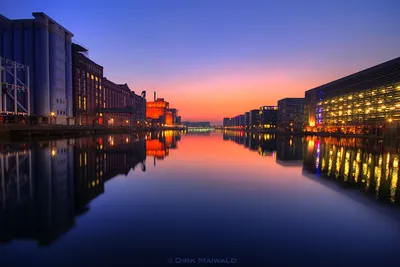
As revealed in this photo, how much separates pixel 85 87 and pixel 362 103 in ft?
465

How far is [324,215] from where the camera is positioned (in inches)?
427

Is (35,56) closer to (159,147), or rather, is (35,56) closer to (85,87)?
(85,87)

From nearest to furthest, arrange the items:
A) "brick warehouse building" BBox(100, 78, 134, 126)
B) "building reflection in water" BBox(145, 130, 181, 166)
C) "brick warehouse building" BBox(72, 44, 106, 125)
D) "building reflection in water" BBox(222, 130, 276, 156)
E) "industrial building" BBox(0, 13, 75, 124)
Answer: "building reflection in water" BBox(145, 130, 181, 166) → "building reflection in water" BBox(222, 130, 276, 156) → "industrial building" BBox(0, 13, 75, 124) → "brick warehouse building" BBox(72, 44, 106, 125) → "brick warehouse building" BBox(100, 78, 134, 126)

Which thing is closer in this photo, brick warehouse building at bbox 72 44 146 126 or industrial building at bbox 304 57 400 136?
industrial building at bbox 304 57 400 136

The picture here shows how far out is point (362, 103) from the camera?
12062cm

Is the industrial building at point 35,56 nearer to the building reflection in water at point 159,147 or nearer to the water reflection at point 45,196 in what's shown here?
the building reflection in water at point 159,147

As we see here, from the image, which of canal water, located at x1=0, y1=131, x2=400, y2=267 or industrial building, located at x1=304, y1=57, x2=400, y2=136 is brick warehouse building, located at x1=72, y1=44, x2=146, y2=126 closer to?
canal water, located at x1=0, y1=131, x2=400, y2=267

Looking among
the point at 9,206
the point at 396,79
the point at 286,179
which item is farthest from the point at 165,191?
the point at 396,79

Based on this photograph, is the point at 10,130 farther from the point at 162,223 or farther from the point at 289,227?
the point at 289,227

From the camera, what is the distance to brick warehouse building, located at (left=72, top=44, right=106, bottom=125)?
11444 centimetres

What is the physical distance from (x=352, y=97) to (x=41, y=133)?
475 ft

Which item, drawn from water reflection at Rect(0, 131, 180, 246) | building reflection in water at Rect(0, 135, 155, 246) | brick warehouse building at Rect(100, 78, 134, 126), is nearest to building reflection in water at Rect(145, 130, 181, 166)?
water reflection at Rect(0, 131, 180, 246)

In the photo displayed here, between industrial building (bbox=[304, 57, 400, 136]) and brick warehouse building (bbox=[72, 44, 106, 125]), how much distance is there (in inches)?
5266

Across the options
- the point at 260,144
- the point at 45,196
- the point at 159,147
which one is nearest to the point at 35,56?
the point at 159,147
